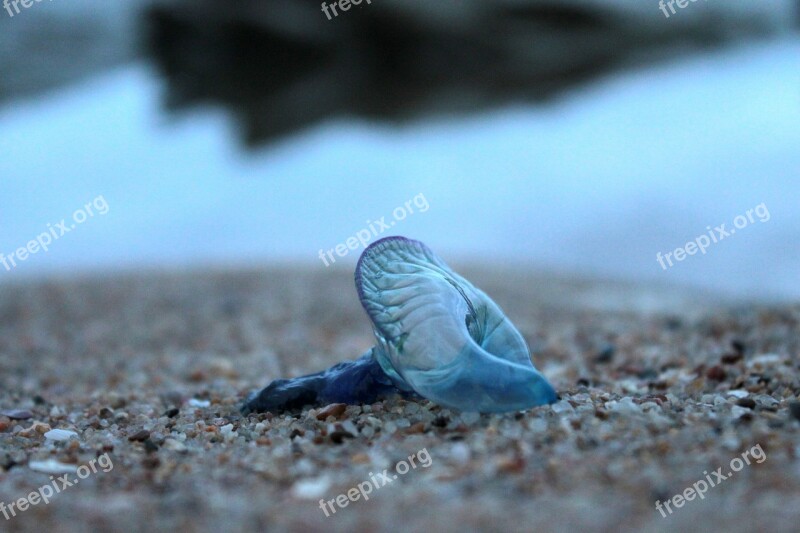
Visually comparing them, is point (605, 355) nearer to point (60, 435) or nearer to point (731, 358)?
point (731, 358)

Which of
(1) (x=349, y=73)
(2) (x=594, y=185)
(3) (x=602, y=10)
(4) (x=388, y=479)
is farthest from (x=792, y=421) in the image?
(3) (x=602, y=10)

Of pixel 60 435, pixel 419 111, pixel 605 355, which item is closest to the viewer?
pixel 60 435

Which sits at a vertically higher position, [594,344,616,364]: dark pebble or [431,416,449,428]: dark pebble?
[431,416,449,428]: dark pebble

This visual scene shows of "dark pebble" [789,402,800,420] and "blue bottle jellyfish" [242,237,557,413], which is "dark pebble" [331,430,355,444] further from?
"dark pebble" [789,402,800,420]

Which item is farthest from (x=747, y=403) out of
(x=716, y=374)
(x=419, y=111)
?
(x=419, y=111)

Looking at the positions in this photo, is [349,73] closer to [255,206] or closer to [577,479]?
[255,206]

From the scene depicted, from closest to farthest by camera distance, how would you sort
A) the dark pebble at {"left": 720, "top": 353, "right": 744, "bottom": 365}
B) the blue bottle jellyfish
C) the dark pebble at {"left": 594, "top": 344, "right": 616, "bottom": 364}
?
the blue bottle jellyfish → the dark pebble at {"left": 720, "top": 353, "right": 744, "bottom": 365} → the dark pebble at {"left": 594, "top": 344, "right": 616, "bottom": 364}

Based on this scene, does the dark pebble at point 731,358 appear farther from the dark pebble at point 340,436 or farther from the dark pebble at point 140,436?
the dark pebble at point 140,436

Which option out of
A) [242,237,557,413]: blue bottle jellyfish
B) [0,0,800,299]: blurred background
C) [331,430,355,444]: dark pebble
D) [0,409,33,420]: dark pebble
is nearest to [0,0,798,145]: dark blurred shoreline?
[0,0,800,299]: blurred background
